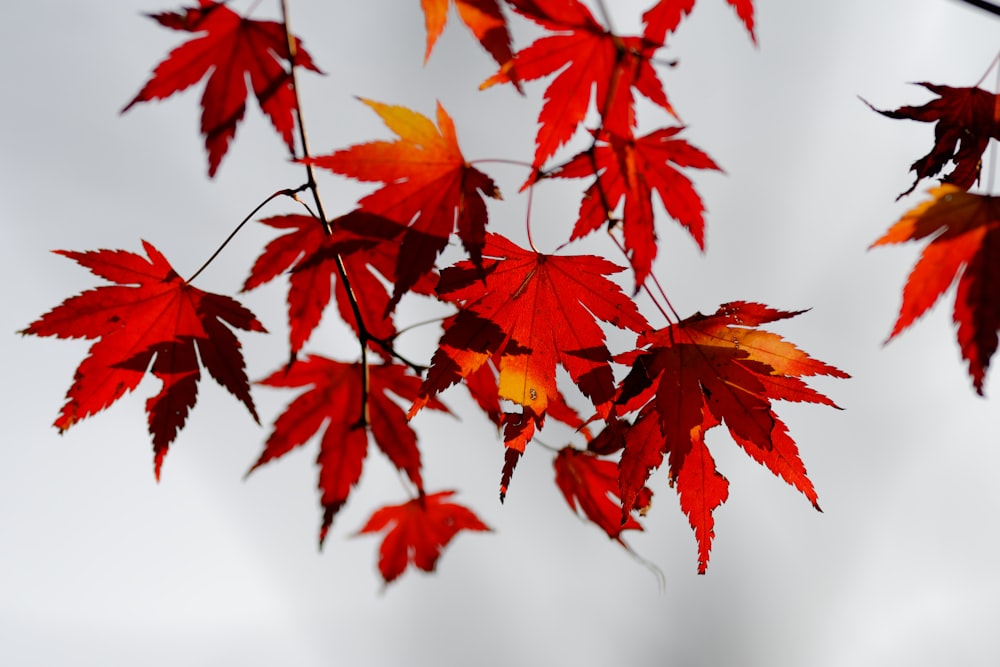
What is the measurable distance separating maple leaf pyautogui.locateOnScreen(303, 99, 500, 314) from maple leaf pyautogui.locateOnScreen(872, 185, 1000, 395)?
1.75 ft

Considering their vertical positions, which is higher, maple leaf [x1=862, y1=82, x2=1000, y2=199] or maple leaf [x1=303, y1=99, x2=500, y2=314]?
maple leaf [x1=303, y1=99, x2=500, y2=314]

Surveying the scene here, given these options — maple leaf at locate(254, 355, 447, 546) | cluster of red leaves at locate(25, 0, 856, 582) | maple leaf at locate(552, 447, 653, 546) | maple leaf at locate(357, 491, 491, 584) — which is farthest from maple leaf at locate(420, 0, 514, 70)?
maple leaf at locate(357, 491, 491, 584)

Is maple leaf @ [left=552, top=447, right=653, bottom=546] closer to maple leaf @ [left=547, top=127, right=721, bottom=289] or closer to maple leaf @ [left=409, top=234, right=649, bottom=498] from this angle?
maple leaf @ [left=409, top=234, right=649, bottom=498]

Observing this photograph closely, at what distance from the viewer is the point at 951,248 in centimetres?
81

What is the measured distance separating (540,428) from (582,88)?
53cm

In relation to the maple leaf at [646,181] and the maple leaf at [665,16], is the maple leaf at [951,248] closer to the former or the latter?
the maple leaf at [646,181]

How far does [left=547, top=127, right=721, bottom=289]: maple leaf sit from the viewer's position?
Answer: 35.5 inches

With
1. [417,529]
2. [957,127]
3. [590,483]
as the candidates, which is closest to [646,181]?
[957,127]

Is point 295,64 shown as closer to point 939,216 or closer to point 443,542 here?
point 939,216

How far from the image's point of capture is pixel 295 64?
95 centimetres

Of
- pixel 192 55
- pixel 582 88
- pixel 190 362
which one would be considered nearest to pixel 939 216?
pixel 582 88

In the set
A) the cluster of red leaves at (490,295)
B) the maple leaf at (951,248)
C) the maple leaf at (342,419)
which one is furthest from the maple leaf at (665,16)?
the maple leaf at (342,419)

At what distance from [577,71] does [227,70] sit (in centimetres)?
52

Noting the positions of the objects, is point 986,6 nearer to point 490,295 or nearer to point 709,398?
point 709,398
